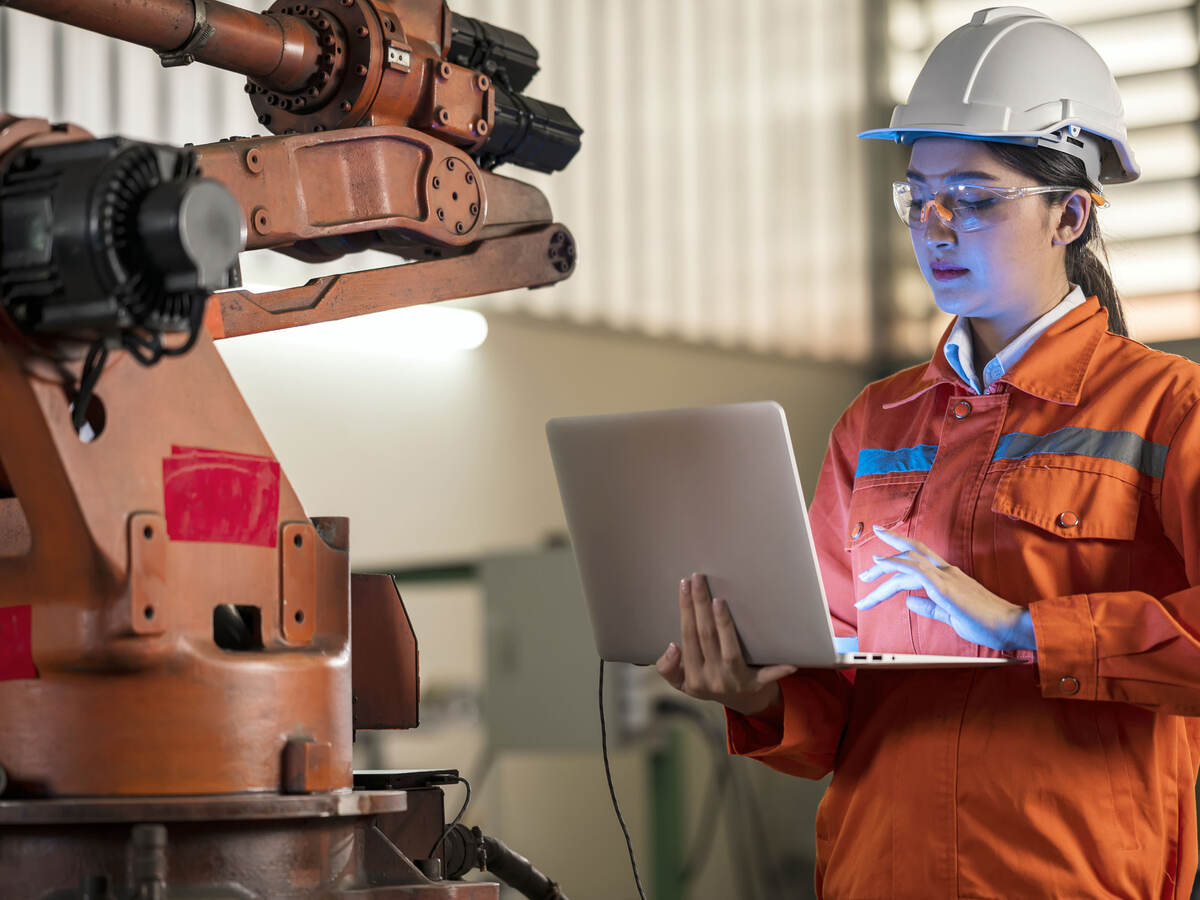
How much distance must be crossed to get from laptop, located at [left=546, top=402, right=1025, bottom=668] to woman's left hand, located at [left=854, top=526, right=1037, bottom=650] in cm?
3

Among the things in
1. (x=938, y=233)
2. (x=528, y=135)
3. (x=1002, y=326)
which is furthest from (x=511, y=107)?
(x=1002, y=326)

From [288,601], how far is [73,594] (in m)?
0.17

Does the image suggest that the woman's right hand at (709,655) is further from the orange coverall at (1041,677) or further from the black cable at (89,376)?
the black cable at (89,376)

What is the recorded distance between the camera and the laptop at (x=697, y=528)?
1.28m

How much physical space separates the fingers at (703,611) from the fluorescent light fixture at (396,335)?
278cm

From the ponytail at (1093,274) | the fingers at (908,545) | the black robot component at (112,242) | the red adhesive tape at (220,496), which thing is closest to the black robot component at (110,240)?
the black robot component at (112,242)

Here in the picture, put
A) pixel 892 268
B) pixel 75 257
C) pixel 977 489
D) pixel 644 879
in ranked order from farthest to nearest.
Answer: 1. pixel 892 268
2. pixel 644 879
3. pixel 977 489
4. pixel 75 257

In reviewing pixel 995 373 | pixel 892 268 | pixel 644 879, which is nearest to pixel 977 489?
pixel 995 373

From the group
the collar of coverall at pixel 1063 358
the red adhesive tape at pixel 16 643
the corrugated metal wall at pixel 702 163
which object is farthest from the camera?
the corrugated metal wall at pixel 702 163

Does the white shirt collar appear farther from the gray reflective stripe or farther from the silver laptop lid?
the silver laptop lid

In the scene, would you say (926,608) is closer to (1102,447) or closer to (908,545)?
(908,545)

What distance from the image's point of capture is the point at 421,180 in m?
1.39

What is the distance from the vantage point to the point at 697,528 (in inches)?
53.1

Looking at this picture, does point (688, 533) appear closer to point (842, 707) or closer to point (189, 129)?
point (842, 707)
